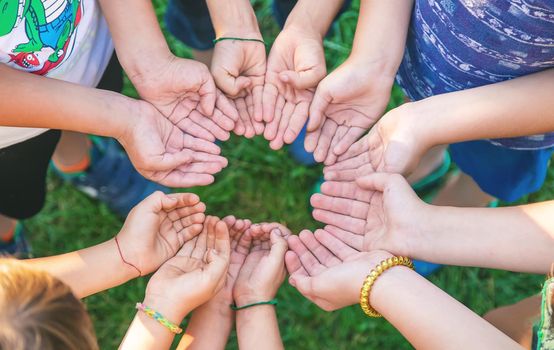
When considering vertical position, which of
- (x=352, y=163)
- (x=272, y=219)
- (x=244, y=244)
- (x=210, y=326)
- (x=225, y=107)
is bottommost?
(x=272, y=219)

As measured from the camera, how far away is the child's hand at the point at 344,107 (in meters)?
1.84

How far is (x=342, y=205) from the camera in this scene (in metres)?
1.83

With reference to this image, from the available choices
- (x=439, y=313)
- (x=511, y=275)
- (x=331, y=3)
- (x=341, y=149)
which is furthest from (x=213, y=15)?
(x=511, y=275)

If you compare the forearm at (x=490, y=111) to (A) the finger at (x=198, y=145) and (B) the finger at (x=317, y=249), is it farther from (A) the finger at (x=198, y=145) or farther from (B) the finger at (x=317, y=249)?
(A) the finger at (x=198, y=145)

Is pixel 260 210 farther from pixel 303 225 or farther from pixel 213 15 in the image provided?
pixel 213 15

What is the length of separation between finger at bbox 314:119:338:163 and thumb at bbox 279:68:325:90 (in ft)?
0.47

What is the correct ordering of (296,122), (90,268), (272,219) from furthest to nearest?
1. (272,219)
2. (296,122)
3. (90,268)

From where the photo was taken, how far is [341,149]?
Result: 188 cm

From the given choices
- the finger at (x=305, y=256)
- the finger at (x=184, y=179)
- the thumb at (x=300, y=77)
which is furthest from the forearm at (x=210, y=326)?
the thumb at (x=300, y=77)

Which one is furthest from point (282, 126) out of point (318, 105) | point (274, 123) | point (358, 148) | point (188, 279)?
point (188, 279)

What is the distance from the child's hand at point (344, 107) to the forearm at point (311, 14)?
0.65 feet

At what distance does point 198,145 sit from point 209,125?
0.07 metres

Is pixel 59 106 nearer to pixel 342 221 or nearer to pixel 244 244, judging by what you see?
pixel 244 244

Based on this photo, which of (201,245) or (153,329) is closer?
(153,329)
